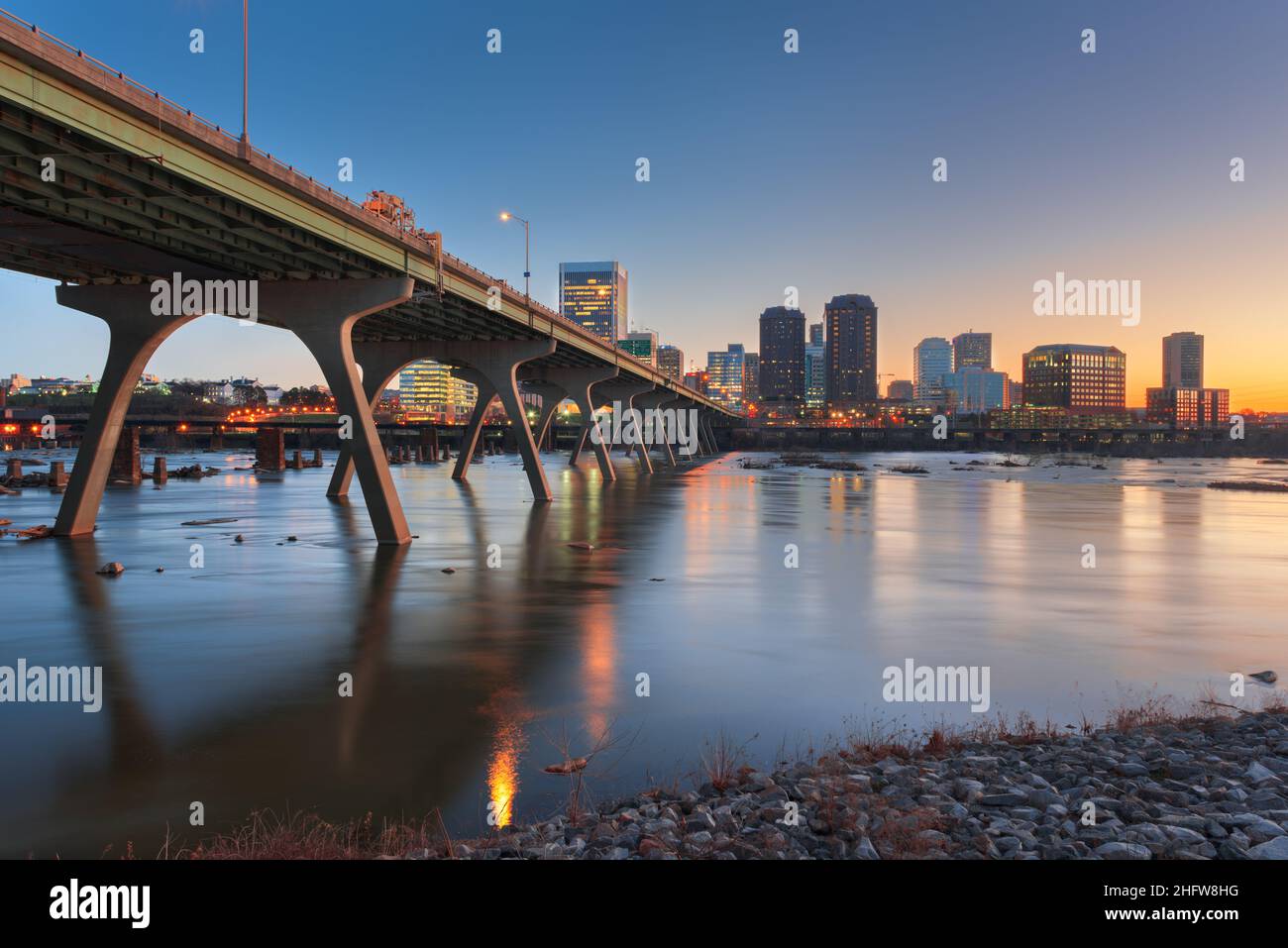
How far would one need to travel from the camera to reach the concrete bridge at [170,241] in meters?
17.2

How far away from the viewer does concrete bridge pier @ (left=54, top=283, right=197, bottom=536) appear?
30.9 metres

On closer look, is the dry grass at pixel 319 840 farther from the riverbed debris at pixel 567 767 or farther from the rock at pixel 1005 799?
the rock at pixel 1005 799

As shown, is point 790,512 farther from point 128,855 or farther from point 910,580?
point 128,855

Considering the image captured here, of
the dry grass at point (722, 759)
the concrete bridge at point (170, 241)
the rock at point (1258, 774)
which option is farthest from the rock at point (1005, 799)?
the concrete bridge at point (170, 241)

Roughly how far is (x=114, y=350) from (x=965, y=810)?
33625mm

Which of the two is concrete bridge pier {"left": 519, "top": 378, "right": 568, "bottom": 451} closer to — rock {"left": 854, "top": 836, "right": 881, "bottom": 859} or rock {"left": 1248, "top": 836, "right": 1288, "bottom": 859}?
rock {"left": 854, "top": 836, "right": 881, "bottom": 859}

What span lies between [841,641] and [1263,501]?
5850cm

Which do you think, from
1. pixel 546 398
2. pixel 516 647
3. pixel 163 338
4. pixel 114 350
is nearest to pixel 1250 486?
pixel 546 398

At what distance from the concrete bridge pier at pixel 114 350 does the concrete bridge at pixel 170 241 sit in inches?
2.1
